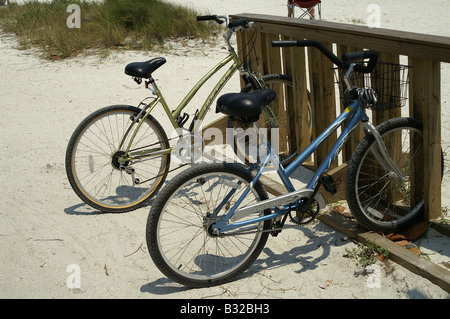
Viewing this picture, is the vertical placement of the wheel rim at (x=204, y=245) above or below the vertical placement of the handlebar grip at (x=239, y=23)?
below

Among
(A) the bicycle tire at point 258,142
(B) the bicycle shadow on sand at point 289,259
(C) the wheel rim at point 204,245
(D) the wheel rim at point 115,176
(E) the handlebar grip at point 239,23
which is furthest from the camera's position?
(A) the bicycle tire at point 258,142

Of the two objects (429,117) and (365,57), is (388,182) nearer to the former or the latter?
(429,117)

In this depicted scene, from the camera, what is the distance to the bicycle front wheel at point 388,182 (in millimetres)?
3612

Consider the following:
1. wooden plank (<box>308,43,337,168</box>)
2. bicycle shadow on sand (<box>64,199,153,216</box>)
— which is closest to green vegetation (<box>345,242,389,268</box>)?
wooden plank (<box>308,43,337,168</box>)

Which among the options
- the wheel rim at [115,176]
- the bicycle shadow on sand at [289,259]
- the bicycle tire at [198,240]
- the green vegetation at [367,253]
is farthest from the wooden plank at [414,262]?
the wheel rim at [115,176]

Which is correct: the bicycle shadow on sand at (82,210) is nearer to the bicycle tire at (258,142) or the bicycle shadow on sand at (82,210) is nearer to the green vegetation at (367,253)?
the bicycle tire at (258,142)

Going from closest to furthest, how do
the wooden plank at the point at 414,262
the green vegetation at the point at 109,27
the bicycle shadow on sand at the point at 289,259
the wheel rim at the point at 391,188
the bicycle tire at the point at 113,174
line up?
the wooden plank at the point at 414,262
the bicycle shadow on sand at the point at 289,259
the wheel rim at the point at 391,188
the bicycle tire at the point at 113,174
the green vegetation at the point at 109,27

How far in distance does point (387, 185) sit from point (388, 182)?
8 centimetres

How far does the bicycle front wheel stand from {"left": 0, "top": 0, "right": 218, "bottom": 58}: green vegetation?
569 centimetres

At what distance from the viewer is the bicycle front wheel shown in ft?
11.8

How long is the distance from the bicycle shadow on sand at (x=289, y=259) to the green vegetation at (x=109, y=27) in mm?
5835

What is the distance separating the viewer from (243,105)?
10.2ft

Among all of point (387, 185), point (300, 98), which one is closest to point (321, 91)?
point (300, 98)

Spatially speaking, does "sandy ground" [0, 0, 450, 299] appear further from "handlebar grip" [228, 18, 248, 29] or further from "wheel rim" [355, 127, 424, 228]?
"handlebar grip" [228, 18, 248, 29]
